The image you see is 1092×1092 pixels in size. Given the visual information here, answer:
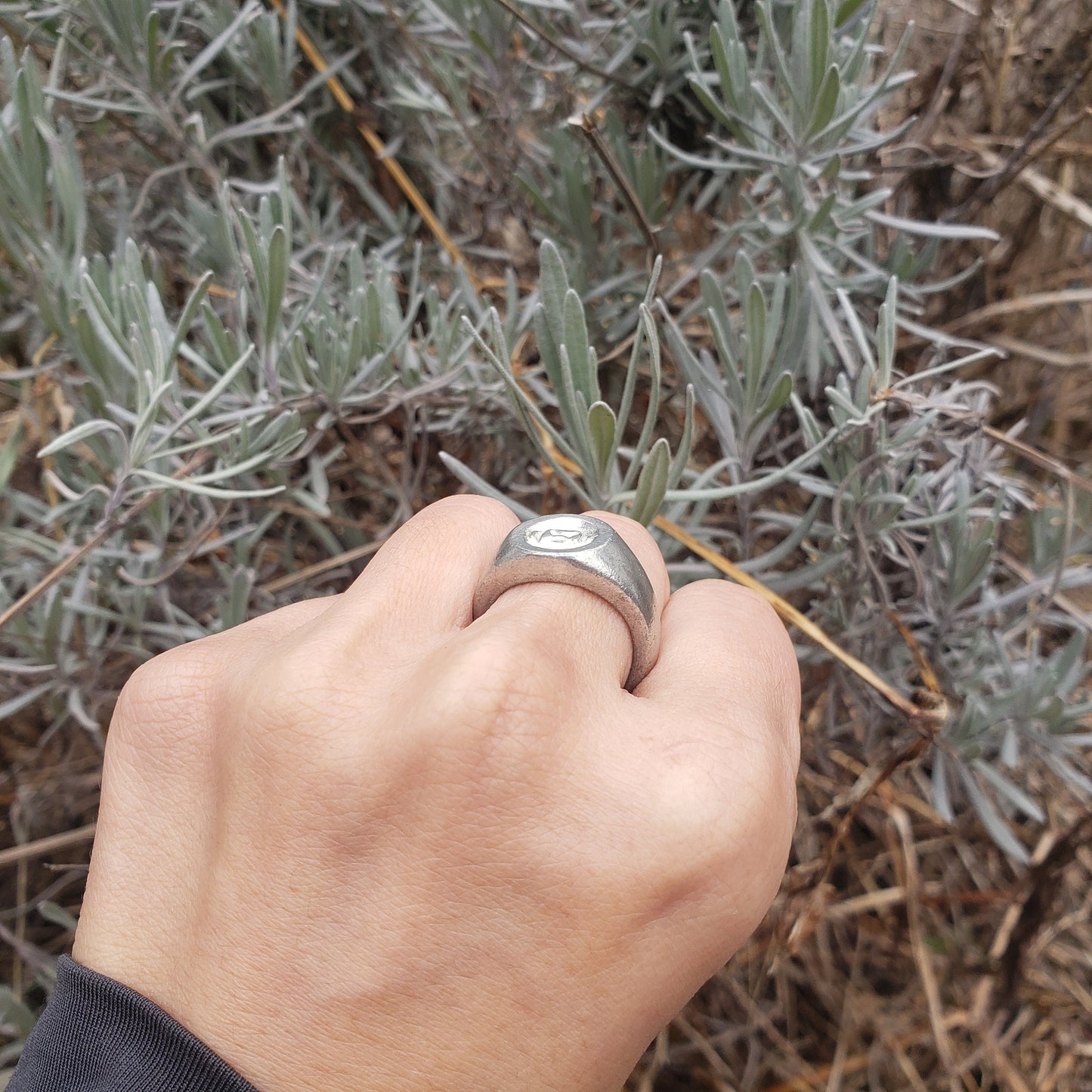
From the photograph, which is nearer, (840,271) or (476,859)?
(476,859)

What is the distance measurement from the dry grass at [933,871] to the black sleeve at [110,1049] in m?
0.63

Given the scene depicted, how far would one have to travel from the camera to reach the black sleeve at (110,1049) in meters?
0.53

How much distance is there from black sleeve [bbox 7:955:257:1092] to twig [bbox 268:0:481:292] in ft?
2.80

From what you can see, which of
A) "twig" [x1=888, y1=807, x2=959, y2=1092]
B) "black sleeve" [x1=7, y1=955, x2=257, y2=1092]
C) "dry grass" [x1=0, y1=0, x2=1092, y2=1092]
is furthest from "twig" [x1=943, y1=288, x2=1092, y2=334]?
"black sleeve" [x1=7, y1=955, x2=257, y2=1092]

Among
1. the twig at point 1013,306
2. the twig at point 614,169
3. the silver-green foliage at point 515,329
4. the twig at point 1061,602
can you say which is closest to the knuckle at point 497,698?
the silver-green foliage at point 515,329

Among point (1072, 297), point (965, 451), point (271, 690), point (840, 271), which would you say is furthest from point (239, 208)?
point (1072, 297)

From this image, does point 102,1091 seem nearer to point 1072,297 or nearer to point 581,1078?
point 581,1078

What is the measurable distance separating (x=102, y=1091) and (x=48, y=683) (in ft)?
1.96

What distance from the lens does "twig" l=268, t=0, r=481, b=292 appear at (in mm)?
1178

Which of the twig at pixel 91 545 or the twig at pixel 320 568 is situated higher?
the twig at pixel 91 545

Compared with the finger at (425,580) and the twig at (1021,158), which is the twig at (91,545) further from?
the twig at (1021,158)

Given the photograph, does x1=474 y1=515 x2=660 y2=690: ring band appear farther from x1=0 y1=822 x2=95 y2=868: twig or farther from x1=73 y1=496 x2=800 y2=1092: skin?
x1=0 y1=822 x2=95 y2=868: twig

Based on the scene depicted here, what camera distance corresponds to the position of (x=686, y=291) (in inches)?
46.3

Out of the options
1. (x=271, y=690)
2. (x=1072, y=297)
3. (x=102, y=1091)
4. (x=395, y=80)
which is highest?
(x=395, y=80)
